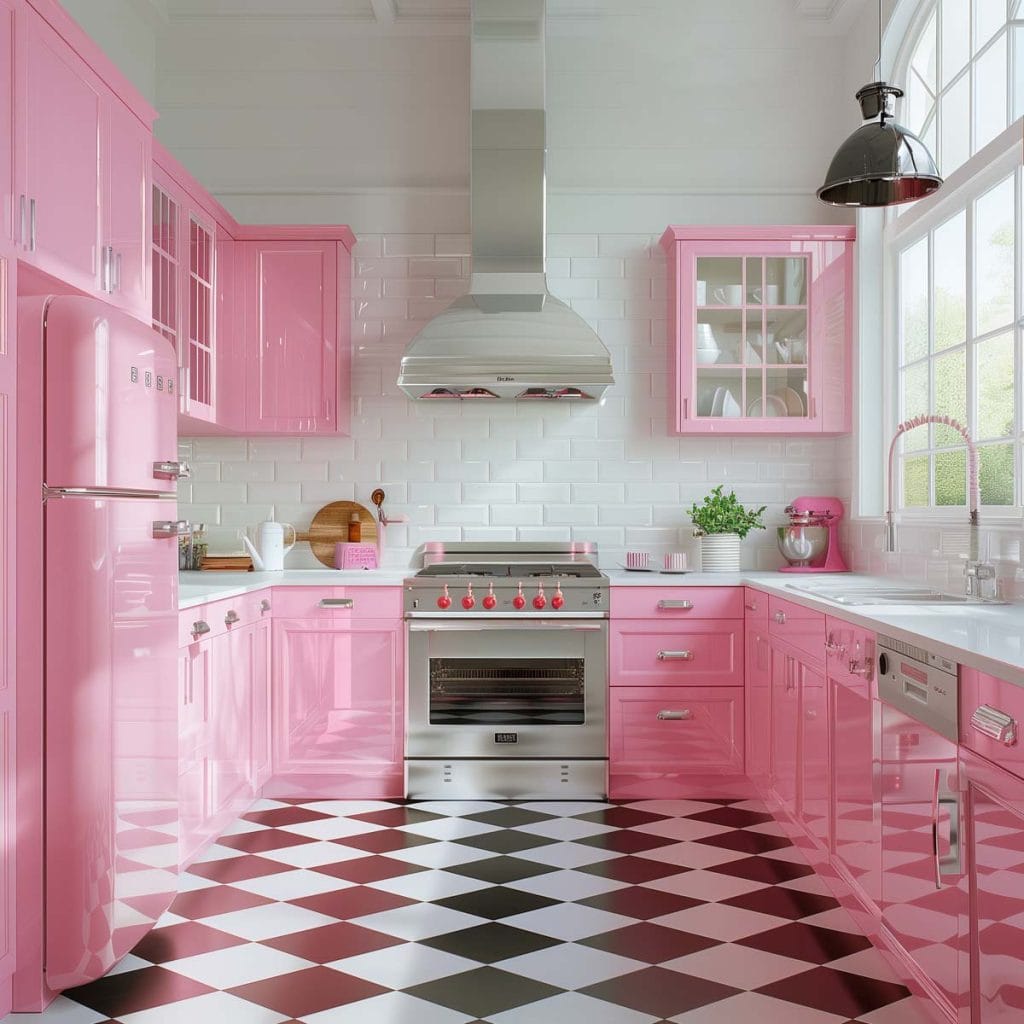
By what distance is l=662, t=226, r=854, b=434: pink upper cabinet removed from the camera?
4.41 m

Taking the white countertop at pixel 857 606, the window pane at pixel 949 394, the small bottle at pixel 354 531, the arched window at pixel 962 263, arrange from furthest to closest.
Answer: the small bottle at pixel 354 531 < the window pane at pixel 949 394 < the arched window at pixel 962 263 < the white countertop at pixel 857 606

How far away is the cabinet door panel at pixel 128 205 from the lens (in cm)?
274

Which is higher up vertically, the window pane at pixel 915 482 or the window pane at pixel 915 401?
the window pane at pixel 915 401

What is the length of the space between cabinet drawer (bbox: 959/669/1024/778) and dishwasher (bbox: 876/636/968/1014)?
0.05 m

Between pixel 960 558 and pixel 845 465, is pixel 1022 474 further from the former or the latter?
pixel 845 465

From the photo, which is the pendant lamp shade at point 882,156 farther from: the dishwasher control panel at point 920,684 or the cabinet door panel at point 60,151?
the cabinet door panel at point 60,151

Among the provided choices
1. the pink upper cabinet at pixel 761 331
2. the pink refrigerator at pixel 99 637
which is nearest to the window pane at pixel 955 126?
the pink upper cabinet at pixel 761 331

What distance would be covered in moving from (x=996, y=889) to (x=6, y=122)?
2417mm

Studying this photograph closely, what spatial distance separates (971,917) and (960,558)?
1.77 meters

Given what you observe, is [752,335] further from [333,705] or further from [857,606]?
[333,705]

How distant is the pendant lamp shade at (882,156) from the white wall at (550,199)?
81.2 inches

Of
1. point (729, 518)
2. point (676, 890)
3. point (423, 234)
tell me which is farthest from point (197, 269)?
point (676, 890)

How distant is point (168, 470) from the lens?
270 cm

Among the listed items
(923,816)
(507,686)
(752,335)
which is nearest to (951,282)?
(752,335)
